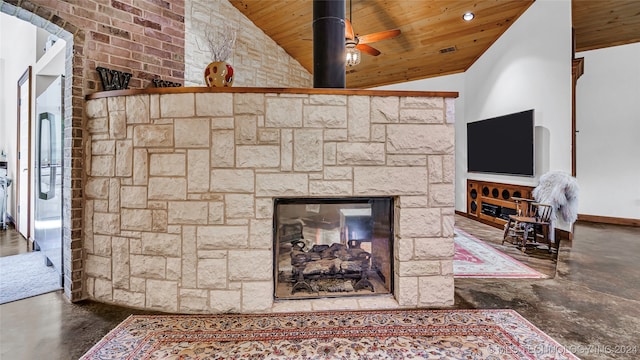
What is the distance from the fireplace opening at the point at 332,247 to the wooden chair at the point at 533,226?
88.4 inches

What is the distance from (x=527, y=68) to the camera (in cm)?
398

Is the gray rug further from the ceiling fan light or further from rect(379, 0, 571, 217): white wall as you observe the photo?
rect(379, 0, 571, 217): white wall

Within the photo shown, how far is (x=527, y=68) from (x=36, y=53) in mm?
6063

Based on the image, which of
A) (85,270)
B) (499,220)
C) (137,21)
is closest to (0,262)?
(85,270)

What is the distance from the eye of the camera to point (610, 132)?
4898 mm

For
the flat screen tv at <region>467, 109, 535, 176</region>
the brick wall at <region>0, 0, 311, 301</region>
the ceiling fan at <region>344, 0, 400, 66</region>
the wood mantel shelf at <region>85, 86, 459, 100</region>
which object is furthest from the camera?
the flat screen tv at <region>467, 109, 535, 176</region>

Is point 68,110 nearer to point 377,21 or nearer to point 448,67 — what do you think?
point 377,21

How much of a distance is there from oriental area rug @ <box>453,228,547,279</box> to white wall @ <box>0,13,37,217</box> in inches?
207

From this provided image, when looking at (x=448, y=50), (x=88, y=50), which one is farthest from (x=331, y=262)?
(x=448, y=50)

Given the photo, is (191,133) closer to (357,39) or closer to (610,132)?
(357,39)

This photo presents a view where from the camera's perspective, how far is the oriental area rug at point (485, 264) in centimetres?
255

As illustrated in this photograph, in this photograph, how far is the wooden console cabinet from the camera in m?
4.19

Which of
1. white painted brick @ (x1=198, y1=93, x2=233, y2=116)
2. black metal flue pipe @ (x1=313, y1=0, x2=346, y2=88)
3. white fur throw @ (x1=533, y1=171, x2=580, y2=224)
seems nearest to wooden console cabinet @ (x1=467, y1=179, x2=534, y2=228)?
white fur throw @ (x1=533, y1=171, x2=580, y2=224)

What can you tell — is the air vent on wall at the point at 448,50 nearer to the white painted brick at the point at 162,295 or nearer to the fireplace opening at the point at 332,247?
the fireplace opening at the point at 332,247
